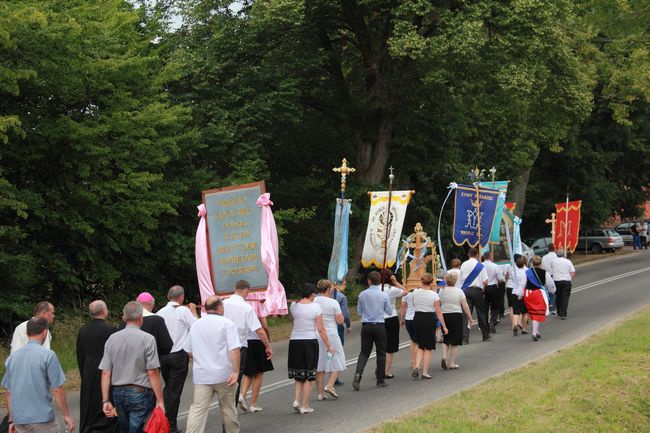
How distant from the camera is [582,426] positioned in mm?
11867

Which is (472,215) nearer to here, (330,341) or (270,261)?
(270,261)

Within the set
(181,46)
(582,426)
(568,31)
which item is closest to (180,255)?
(181,46)

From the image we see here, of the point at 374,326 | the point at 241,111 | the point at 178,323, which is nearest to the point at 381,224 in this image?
the point at 374,326

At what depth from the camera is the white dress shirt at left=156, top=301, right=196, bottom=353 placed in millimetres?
11648

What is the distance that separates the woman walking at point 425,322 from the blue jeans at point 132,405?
268 inches

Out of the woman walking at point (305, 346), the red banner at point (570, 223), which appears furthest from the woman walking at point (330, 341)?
the red banner at point (570, 223)

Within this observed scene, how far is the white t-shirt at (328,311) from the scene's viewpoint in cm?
1373

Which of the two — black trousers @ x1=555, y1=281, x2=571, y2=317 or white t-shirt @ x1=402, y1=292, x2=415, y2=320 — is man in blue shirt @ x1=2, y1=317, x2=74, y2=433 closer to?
white t-shirt @ x1=402, y1=292, x2=415, y2=320

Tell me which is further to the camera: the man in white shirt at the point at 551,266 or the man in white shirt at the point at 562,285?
the man in white shirt at the point at 551,266

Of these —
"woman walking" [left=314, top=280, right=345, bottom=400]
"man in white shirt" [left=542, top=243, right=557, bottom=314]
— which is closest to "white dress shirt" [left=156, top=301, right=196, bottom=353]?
"woman walking" [left=314, top=280, right=345, bottom=400]

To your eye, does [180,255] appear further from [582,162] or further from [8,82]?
[582,162]

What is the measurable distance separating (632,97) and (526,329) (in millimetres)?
24916

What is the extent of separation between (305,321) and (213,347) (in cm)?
272

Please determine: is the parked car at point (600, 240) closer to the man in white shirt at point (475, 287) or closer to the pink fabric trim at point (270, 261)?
the man in white shirt at point (475, 287)
